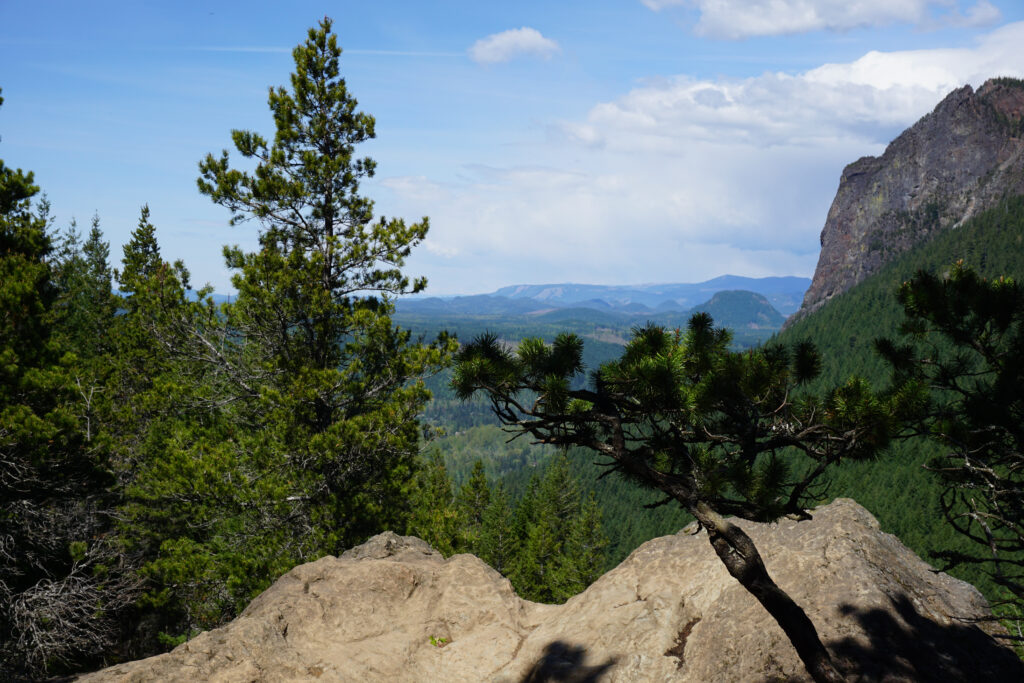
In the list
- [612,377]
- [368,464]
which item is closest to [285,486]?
[368,464]

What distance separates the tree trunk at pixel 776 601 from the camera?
7.20 metres

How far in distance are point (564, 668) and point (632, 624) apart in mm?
1504

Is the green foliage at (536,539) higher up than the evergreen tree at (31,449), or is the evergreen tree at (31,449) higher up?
the evergreen tree at (31,449)

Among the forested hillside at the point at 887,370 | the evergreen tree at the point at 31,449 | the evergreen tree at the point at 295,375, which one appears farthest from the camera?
the forested hillside at the point at 887,370

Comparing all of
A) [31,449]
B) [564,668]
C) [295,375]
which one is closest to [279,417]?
[295,375]

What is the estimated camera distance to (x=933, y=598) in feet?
32.5

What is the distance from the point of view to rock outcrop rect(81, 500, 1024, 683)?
874cm

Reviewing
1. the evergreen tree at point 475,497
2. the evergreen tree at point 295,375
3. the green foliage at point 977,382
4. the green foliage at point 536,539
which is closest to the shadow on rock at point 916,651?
the green foliage at point 977,382

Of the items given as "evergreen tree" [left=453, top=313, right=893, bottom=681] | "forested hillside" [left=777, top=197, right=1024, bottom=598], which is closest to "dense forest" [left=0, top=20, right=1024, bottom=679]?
"evergreen tree" [left=453, top=313, right=893, bottom=681]

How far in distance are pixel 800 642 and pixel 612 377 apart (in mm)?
3860

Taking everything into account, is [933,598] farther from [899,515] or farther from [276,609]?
[899,515]

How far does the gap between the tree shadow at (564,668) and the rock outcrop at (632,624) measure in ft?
0.11

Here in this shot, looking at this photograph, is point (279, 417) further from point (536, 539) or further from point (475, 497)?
point (536, 539)

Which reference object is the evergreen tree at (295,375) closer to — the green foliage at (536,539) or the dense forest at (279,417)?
the dense forest at (279,417)
